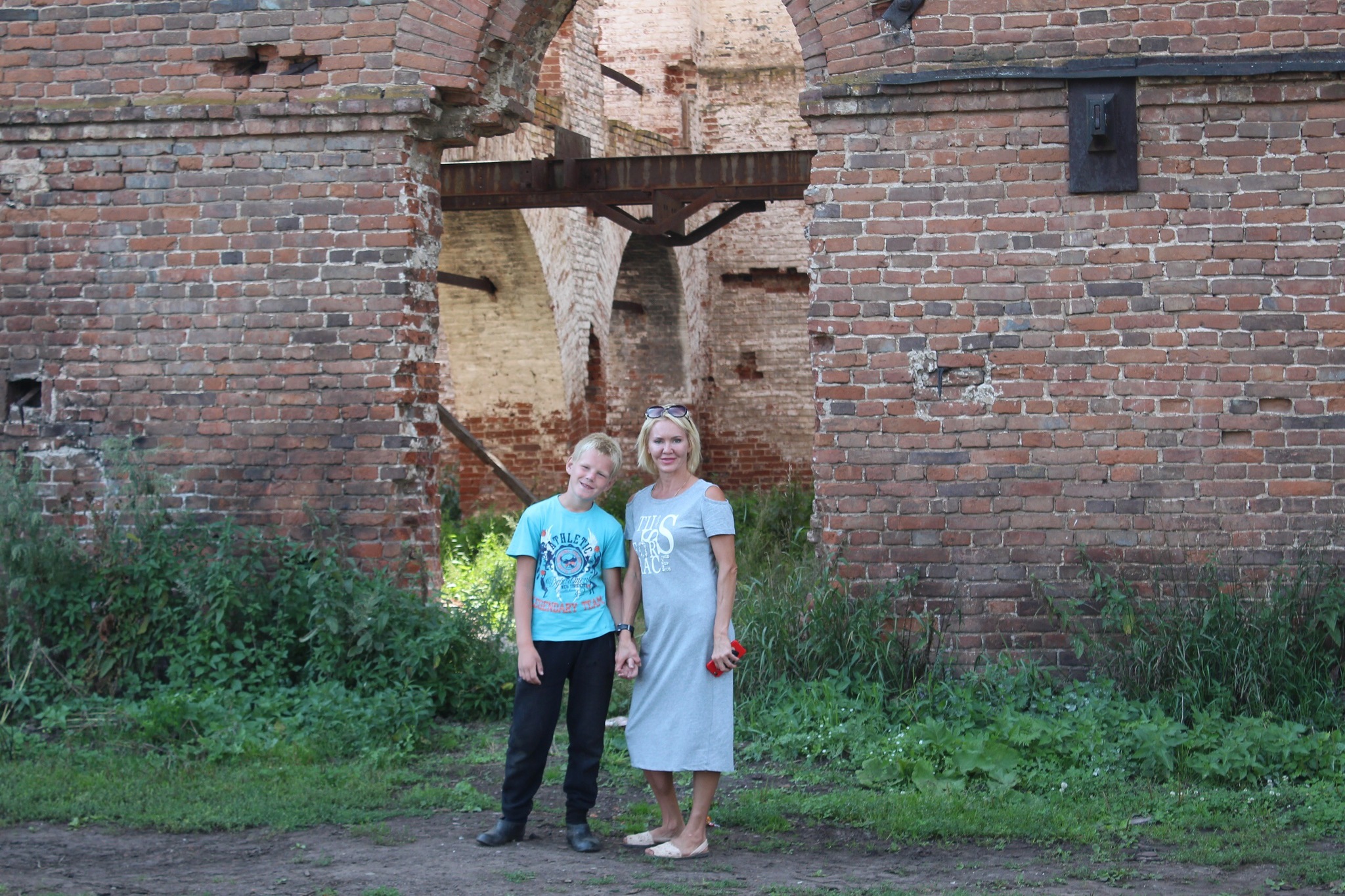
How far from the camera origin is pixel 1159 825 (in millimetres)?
4887

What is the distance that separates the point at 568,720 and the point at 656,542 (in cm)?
73

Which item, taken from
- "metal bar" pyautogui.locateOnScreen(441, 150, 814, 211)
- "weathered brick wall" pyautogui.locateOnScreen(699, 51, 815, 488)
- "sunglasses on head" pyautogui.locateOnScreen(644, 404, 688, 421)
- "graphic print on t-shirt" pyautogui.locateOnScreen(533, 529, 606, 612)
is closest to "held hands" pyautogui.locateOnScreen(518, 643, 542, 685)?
"graphic print on t-shirt" pyautogui.locateOnScreen(533, 529, 606, 612)

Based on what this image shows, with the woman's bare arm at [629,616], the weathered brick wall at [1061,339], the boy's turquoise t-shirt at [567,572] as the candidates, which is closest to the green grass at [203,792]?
the boy's turquoise t-shirt at [567,572]

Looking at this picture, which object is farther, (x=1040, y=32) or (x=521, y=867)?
(x=1040, y=32)

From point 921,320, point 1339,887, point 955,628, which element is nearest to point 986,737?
point 955,628

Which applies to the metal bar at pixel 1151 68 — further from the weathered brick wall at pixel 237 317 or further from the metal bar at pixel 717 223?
the metal bar at pixel 717 223

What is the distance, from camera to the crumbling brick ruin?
20.6 feet

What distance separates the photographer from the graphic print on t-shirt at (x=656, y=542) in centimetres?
450

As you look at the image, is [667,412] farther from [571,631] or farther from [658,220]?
[658,220]

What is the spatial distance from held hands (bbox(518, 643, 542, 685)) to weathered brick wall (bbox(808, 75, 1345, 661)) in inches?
94.2

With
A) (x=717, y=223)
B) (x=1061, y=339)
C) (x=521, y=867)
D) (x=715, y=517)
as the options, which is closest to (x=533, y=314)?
(x=717, y=223)

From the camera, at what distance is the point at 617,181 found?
35.1 feet

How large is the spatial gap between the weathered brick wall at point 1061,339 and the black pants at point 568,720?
2.21 meters

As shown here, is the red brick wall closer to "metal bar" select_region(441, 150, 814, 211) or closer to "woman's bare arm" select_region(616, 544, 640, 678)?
"woman's bare arm" select_region(616, 544, 640, 678)
